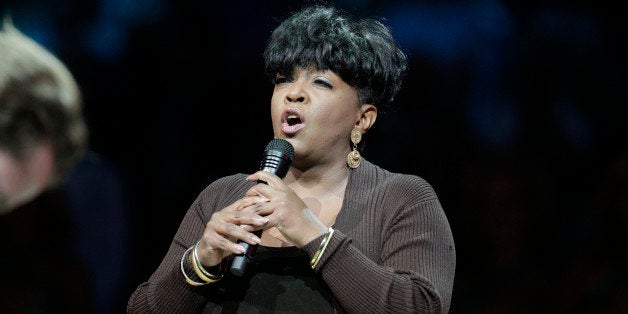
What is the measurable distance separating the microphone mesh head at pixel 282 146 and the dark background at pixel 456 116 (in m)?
0.80

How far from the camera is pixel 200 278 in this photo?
1.59m

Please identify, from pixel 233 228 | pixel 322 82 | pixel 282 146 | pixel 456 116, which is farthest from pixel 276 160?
pixel 456 116

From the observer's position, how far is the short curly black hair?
1775 millimetres

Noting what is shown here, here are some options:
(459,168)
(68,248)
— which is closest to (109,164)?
(68,248)

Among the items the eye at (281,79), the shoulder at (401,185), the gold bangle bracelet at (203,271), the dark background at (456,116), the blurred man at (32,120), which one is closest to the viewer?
the blurred man at (32,120)

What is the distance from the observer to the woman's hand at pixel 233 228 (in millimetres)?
1466

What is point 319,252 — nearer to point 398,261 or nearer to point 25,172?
point 398,261

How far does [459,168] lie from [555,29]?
490 mm

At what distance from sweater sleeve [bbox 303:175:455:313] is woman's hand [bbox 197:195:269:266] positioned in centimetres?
12

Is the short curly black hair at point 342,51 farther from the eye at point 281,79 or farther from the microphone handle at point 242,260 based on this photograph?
the microphone handle at point 242,260

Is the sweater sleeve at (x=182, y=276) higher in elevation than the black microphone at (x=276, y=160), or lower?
lower

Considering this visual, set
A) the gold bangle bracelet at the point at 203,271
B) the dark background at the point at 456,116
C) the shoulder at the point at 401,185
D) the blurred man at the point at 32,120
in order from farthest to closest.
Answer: the dark background at the point at 456,116
the shoulder at the point at 401,185
the gold bangle bracelet at the point at 203,271
the blurred man at the point at 32,120

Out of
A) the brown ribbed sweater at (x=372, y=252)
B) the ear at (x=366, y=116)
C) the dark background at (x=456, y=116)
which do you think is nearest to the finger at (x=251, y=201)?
the brown ribbed sweater at (x=372, y=252)

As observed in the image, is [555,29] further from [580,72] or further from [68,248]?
[68,248]
